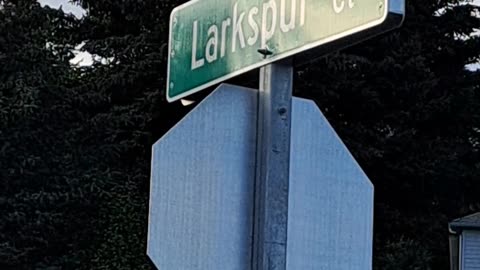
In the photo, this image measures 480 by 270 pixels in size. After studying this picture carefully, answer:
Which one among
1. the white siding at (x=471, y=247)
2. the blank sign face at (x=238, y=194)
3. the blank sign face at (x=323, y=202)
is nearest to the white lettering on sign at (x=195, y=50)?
the blank sign face at (x=238, y=194)

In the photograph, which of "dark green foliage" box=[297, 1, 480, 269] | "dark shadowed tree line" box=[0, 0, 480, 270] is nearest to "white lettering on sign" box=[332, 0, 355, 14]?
"dark shadowed tree line" box=[0, 0, 480, 270]

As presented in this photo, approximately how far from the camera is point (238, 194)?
67.1 inches

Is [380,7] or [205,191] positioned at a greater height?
[380,7]

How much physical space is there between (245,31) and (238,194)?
0.35 m

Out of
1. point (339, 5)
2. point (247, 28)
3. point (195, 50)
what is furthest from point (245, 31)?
point (339, 5)

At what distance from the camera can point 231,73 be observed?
184 cm

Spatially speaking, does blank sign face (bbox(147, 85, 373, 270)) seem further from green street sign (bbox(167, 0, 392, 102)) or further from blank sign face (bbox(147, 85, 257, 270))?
green street sign (bbox(167, 0, 392, 102))

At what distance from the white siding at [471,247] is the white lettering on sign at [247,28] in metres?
15.1

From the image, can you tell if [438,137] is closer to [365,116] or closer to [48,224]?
[365,116]

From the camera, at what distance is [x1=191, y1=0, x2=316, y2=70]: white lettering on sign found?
5.68 feet

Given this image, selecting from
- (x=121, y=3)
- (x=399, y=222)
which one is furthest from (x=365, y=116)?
(x=121, y=3)

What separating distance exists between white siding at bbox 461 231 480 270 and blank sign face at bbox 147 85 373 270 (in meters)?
15.1

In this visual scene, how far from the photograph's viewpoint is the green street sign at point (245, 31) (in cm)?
162

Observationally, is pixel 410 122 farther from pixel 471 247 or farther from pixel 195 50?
pixel 195 50
